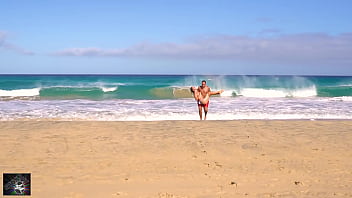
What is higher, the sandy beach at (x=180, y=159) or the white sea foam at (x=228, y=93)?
the white sea foam at (x=228, y=93)

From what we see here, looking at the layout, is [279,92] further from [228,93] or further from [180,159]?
[180,159]

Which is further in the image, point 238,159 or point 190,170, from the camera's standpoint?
point 238,159

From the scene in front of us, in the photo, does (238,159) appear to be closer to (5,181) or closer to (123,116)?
(5,181)

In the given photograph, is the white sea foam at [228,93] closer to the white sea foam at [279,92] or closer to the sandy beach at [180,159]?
the white sea foam at [279,92]

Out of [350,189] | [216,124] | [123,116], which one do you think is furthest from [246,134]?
[123,116]

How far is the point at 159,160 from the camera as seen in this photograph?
656cm

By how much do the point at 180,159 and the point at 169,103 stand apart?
46.2ft

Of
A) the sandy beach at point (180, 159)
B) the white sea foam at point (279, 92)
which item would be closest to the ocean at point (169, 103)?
the white sea foam at point (279, 92)

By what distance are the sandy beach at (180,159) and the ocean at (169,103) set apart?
14.8 ft

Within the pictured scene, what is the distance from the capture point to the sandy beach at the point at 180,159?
5102mm

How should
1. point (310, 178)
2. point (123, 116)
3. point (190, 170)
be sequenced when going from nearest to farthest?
point (310, 178), point (190, 170), point (123, 116)

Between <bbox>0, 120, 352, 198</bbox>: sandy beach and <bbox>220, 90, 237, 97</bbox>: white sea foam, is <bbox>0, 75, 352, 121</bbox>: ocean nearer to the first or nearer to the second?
<bbox>220, 90, 237, 97</bbox>: white sea foam

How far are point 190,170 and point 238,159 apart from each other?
3.52 feet

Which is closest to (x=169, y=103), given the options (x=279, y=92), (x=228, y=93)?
(x=228, y=93)
